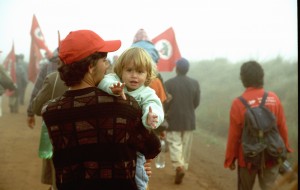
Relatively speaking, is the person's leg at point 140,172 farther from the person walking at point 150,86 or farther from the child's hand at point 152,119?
the child's hand at point 152,119

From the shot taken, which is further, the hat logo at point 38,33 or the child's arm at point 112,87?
the hat logo at point 38,33

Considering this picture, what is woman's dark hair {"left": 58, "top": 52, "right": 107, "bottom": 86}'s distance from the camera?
2.20m

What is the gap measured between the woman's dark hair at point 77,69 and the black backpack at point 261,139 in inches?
85.7

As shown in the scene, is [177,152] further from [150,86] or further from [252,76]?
[252,76]

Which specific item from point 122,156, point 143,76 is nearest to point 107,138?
point 122,156

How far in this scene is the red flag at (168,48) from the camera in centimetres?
835

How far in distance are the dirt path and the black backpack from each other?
2435mm

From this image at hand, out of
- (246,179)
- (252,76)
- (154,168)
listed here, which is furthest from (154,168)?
(252,76)

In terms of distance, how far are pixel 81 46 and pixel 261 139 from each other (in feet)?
7.80

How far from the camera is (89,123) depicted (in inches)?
85.2

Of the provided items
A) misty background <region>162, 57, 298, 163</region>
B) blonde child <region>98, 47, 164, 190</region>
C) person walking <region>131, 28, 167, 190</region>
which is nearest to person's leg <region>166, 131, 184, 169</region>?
person walking <region>131, 28, 167, 190</region>

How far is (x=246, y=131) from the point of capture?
4.15 metres

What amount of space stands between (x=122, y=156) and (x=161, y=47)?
6.20 meters

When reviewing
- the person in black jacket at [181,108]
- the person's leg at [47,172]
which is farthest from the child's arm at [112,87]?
the person in black jacket at [181,108]
